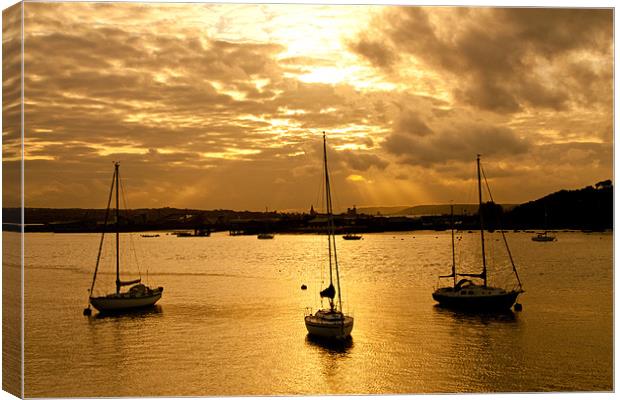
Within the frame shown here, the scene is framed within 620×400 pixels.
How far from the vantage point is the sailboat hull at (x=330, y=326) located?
1566cm

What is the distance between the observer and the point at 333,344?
15.4 metres

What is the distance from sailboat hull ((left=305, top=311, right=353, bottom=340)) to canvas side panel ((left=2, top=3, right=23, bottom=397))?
25.3 ft

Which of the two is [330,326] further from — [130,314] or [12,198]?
[130,314]

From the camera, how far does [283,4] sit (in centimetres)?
1012

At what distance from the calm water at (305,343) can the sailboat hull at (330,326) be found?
35cm

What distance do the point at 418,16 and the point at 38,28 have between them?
17.9ft

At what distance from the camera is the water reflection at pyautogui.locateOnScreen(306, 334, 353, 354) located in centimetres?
1488

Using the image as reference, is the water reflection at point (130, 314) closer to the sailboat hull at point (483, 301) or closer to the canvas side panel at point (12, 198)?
the sailboat hull at point (483, 301)

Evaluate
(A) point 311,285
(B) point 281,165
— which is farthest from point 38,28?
(A) point 311,285

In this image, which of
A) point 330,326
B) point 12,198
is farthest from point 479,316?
point 12,198

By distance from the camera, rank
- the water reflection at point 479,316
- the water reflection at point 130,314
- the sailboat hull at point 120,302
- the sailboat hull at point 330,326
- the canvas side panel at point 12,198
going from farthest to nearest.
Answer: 1. the sailboat hull at point 120,302
2. the water reflection at point 130,314
3. the water reflection at point 479,316
4. the sailboat hull at point 330,326
5. the canvas side panel at point 12,198

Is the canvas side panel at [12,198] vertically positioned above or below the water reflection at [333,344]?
above

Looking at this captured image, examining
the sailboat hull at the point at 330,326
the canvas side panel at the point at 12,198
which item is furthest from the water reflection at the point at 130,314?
the canvas side panel at the point at 12,198

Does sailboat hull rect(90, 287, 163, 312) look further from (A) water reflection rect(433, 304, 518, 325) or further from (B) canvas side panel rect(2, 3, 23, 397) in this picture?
(B) canvas side panel rect(2, 3, 23, 397)
